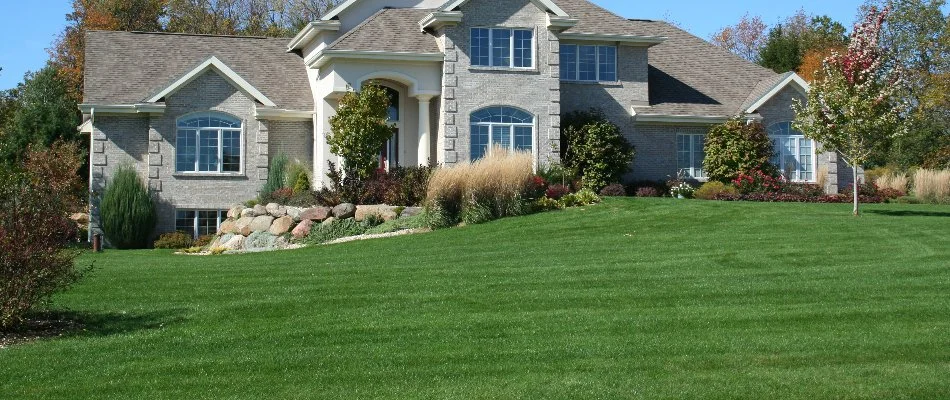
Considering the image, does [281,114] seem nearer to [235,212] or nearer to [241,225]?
[235,212]

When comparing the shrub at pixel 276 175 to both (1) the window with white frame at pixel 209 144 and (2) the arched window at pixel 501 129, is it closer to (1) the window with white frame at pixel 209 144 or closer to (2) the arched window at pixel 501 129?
(1) the window with white frame at pixel 209 144

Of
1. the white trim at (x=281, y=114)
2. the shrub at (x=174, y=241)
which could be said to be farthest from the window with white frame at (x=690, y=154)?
the shrub at (x=174, y=241)

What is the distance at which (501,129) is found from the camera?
2958 cm

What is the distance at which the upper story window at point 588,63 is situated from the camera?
31891mm

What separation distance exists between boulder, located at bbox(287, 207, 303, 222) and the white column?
4150mm

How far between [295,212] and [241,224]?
151 cm

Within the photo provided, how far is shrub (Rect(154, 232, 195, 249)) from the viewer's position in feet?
96.8

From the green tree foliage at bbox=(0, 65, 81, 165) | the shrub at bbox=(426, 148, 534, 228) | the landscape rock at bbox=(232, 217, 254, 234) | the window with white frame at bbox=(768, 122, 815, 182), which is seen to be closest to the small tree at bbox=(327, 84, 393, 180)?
the landscape rock at bbox=(232, 217, 254, 234)

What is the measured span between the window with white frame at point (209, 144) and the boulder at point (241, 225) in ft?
13.0

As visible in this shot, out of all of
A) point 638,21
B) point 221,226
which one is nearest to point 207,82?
point 221,226

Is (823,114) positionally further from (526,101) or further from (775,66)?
(775,66)

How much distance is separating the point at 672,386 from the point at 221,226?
66.4 feet

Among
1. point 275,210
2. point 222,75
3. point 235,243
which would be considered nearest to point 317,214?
point 275,210

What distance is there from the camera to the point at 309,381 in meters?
10.4
